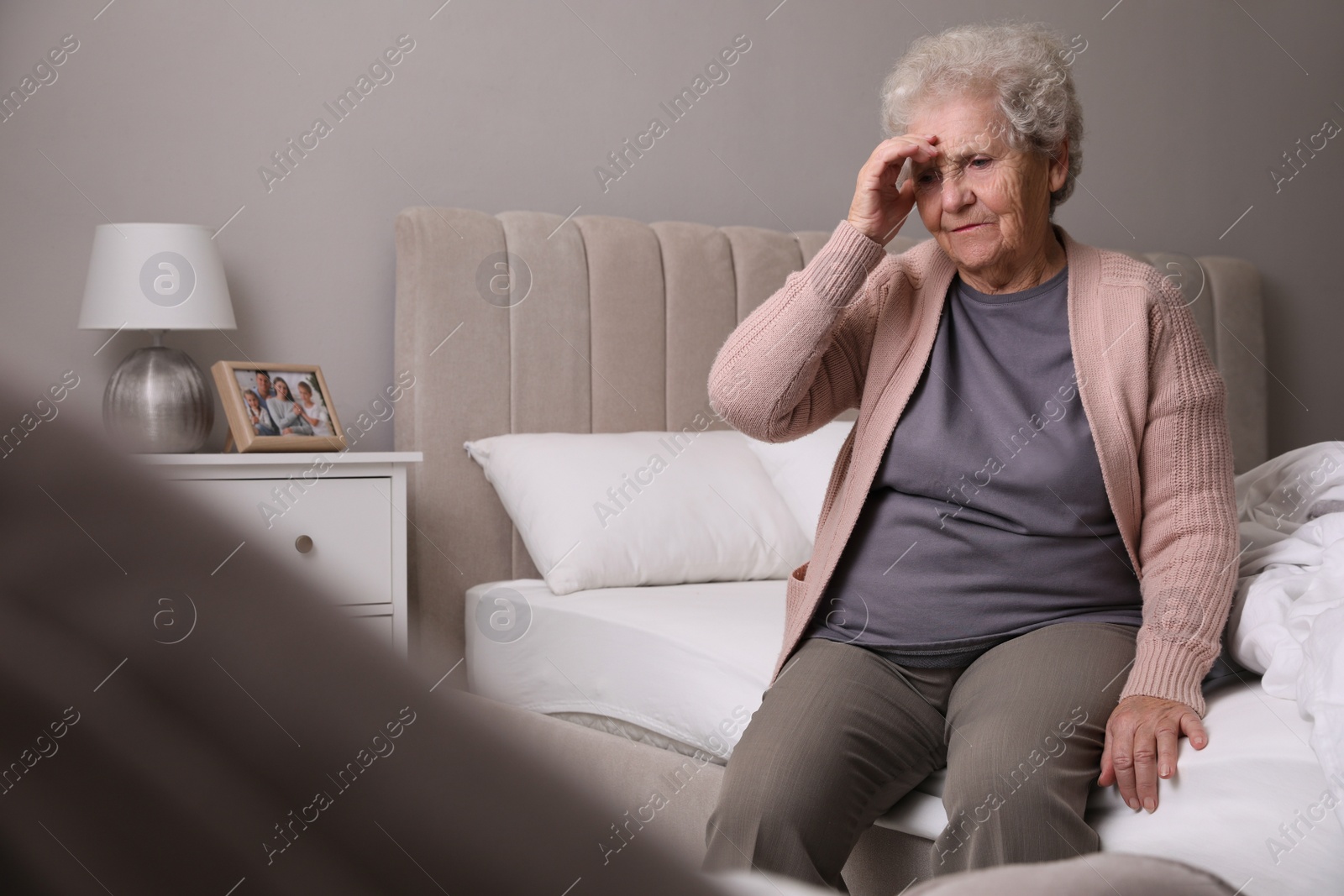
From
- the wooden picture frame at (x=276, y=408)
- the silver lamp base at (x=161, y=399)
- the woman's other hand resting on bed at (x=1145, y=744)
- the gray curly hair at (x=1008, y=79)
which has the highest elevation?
the gray curly hair at (x=1008, y=79)

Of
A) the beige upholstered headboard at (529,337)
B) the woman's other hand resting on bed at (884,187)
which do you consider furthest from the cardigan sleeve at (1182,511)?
the beige upholstered headboard at (529,337)

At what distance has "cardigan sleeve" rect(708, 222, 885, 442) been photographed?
1.40 m

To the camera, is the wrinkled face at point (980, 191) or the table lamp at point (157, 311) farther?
the table lamp at point (157, 311)

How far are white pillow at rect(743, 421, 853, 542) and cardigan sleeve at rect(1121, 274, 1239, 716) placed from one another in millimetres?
1017

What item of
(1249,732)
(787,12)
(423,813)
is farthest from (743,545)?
(423,813)

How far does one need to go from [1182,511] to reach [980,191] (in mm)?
478

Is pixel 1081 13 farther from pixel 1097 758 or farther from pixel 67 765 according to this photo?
pixel 67 765

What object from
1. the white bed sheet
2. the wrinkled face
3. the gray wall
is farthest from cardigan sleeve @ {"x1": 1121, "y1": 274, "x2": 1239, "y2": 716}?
the gray wall

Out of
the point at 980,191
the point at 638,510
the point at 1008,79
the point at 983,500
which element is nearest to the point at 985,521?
the point at 983,500

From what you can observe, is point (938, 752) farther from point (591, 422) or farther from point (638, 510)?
point (591, 422)

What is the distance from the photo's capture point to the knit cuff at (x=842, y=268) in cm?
140

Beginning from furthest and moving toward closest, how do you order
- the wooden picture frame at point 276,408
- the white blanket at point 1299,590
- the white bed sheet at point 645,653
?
the wooden picture frame at point 276,408 < the white bed sheet at point 645,653 < the white blanket at point 1299,590

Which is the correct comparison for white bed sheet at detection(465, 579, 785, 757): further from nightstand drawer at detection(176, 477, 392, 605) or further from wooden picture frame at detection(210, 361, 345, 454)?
wooden picture frame at detection(210, 361, 345, 454)

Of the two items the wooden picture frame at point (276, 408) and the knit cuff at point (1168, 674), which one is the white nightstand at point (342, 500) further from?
the knit cuff at point (1168, 674)
